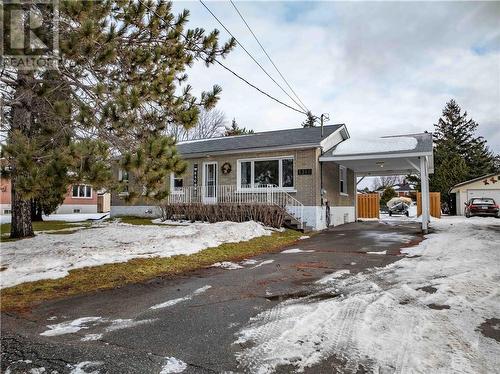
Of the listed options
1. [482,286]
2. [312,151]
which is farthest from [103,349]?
[312,151]

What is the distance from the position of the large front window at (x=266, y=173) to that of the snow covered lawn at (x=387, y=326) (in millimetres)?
9226

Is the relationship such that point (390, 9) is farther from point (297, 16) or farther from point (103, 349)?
point (103, 349)

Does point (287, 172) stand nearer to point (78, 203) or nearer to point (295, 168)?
point (295, 168)

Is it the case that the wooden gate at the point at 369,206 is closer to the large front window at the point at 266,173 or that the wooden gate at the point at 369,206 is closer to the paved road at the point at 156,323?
the large front window at the point at 266,173

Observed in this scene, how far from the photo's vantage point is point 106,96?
5.98 m

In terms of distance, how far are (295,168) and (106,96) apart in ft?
30.5

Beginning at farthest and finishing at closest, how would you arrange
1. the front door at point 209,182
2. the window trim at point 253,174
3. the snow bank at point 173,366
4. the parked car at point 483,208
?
the parked car at point 483,208, the front door at point 209,182, the window trim at point 253,174, the snow bank at point 173,366

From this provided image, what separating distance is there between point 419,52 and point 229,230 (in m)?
10.3

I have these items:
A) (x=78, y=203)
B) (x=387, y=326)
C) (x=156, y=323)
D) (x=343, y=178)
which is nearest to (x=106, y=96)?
(x=156, y=323)

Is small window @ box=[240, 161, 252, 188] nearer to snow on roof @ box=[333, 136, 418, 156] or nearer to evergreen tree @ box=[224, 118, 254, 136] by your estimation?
snow on roof @ box=[333, 136, 418, 156]

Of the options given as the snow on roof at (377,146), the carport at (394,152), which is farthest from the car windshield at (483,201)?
the snow on roof at (377,146)

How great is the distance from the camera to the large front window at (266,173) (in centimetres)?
1441

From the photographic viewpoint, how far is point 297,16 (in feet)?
35.2

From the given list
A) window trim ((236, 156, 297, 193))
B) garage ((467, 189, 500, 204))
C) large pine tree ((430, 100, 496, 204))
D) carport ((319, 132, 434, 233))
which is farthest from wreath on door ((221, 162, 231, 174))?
large pine tree ((430, 100, 496, 204))
